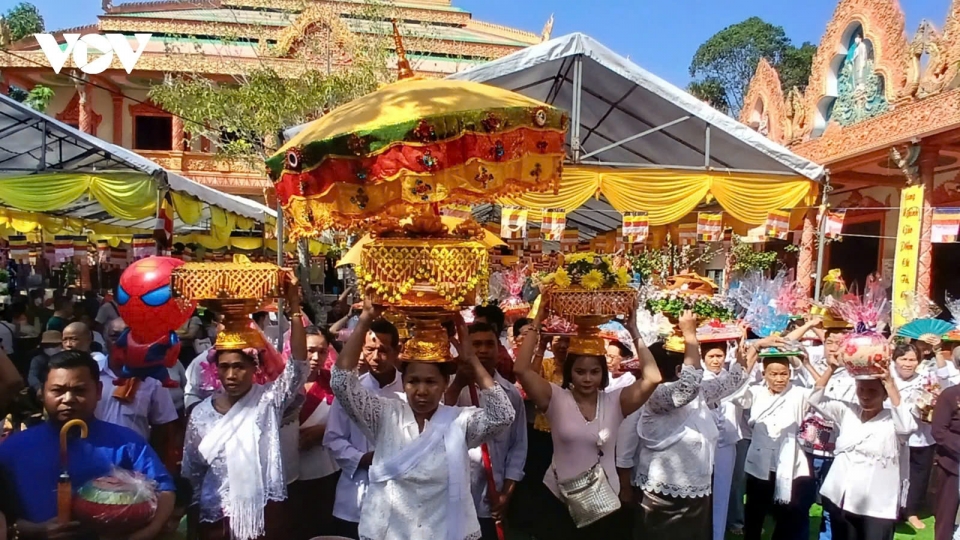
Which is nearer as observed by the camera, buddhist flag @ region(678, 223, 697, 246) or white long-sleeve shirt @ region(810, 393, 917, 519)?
white long-sleeve shirt @ region(810, 393, 917, 519)

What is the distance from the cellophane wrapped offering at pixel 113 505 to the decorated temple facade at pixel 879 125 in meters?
10.5

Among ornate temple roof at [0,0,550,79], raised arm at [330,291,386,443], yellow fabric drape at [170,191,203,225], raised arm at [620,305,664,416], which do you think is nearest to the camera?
raised arm at [330,291,386,443]

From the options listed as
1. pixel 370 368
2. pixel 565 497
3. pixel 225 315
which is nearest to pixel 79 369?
pixel 225 315

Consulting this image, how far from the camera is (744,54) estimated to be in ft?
118

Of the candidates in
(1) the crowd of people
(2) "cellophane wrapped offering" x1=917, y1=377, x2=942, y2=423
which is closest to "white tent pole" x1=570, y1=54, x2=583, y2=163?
(1) the crowd of people

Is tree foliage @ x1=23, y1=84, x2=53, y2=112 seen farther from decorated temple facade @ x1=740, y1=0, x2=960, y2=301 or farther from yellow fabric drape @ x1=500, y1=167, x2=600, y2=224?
yellow fabric drape @ x1=500, y1=167, x2=600, y2=224

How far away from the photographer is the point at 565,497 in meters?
3.34

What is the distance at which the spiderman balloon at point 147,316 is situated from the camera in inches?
138

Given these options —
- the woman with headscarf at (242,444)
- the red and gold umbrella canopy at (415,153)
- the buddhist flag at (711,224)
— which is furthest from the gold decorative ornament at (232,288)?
the buddhist flag at (711,224)

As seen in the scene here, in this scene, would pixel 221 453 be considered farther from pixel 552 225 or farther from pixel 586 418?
pixel 552 225

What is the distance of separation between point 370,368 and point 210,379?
2.64 ft

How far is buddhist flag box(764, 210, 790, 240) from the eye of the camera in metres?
6.12

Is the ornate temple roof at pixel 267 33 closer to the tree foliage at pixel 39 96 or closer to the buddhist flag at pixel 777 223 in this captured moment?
the tree foliage at pixel 39 96

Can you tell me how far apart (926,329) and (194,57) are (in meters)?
18.6
